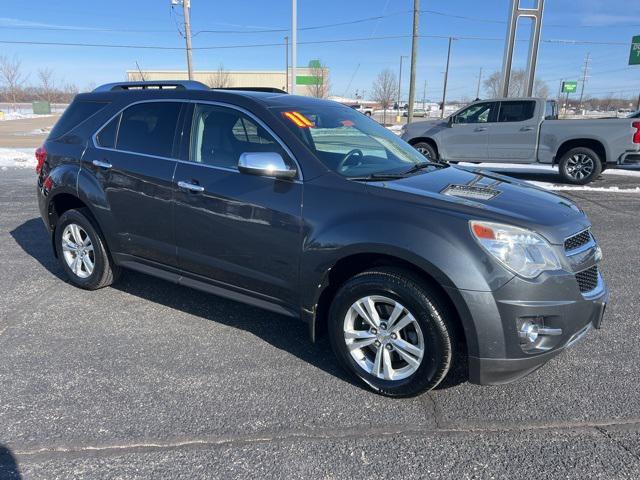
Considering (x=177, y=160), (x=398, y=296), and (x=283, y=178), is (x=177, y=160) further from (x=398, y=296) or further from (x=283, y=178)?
(x=398, y=296)

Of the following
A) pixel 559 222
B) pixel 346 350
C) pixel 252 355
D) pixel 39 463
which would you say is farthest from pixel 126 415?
pixel 559 222

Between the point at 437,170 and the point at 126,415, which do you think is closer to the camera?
the point at 126,415

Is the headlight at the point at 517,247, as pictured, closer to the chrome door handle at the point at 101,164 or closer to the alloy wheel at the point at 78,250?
the chrome door handle at the point at 101,164

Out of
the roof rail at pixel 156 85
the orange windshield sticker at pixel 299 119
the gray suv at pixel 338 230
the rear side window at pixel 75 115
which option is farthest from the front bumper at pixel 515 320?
the rear side window at pixel 75 115

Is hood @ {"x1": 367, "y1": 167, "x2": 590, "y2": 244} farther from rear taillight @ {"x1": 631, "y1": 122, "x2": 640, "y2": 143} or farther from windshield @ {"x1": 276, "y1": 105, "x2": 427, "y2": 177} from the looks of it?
rear taillight @ {"x1": 631, "y1": 122, "x2": 640, "y2": 143}

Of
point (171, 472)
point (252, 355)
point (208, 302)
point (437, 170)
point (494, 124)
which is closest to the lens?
point (171, 472)

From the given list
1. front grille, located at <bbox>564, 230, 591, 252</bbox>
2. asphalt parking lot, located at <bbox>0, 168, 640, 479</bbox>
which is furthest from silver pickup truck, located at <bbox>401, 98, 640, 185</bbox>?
front grille, located at <bbox>564, 230, 591, 252</bbox>

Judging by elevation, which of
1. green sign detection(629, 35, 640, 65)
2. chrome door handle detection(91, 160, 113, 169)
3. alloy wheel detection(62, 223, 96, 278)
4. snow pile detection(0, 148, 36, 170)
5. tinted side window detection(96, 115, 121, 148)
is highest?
green sign detection(629, 35, 640, 65)

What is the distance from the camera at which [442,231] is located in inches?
102

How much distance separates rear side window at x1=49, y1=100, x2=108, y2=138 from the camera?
14.3 ft

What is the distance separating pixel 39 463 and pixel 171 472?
66cm

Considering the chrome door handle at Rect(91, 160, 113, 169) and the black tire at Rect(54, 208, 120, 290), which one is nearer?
the chrome door handle at Rect(91, 160, 113, 169)

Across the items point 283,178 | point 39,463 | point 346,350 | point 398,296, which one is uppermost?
point 283,178

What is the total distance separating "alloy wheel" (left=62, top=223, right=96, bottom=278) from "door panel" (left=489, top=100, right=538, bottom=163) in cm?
972
